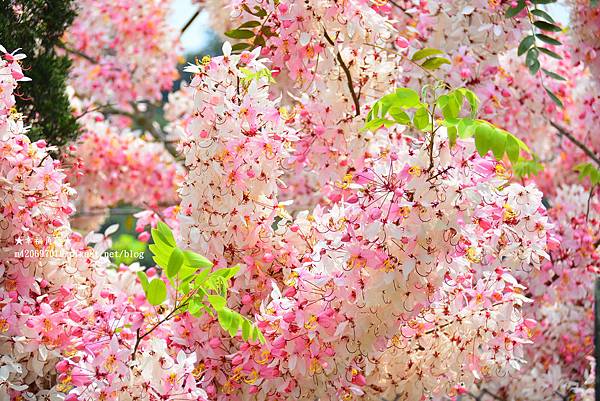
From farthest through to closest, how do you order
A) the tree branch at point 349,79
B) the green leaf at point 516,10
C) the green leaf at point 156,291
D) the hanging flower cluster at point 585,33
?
the hanging flower cluster at point 585,33 → the green leaf at point 516,10 → the tree branch at point 349,79 → the green leaf at point 156,291

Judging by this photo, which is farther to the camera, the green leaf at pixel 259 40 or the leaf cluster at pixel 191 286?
the green leaf at pixel 259 40

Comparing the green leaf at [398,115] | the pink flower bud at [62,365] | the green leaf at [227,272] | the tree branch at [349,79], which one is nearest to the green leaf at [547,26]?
the tree branch at [349,79]

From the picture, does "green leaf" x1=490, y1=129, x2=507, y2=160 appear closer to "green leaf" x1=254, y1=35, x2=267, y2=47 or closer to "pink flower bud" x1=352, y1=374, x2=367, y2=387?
"pink flower bud" x1=352, y1=374, x2=367, y2=387

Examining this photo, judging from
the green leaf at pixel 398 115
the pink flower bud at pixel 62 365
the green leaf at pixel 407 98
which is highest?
the green leaf at pixel 407 98

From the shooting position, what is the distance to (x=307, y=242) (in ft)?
9.14

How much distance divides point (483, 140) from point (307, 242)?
30.6 inches

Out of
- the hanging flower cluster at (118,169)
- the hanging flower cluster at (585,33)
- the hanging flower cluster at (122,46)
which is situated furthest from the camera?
the hanging flower cluster at (122,46)

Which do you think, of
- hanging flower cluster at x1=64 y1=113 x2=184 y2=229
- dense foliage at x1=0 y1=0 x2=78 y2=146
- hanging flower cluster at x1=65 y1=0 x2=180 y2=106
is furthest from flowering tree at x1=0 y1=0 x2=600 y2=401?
hanging flower cluster at x1=65 y1=0 x2=180 y2=106

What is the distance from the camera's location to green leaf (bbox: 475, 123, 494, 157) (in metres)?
2.21

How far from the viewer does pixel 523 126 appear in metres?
5.26

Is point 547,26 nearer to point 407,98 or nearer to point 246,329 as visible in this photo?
point 407,98

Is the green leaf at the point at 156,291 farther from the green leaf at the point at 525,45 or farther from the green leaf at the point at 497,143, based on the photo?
the green leaf at the point at 525,45

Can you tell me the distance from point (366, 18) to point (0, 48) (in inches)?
46.8

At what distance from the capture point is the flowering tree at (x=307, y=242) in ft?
7.54
